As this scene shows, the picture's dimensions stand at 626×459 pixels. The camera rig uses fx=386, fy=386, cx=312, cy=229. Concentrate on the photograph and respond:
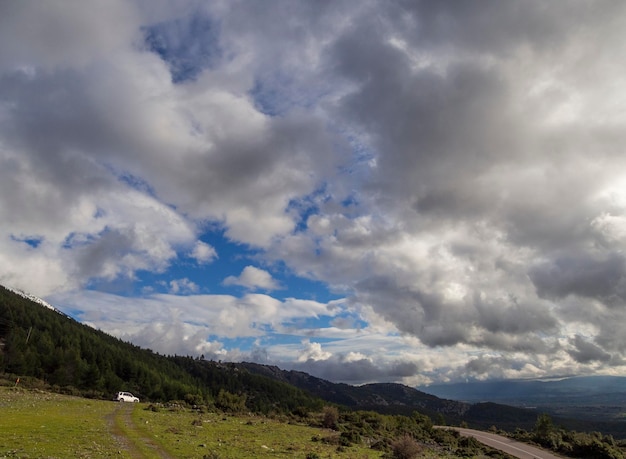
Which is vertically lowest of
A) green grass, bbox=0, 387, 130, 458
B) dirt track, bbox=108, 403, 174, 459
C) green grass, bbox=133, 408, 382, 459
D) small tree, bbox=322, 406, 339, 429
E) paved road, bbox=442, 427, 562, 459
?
paved road, bbox=442, 427, 562, 459

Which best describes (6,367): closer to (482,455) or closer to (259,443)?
(259,443)

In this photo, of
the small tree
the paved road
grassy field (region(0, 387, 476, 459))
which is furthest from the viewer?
the small tree

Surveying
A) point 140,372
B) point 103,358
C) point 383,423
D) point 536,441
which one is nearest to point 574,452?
A: point 536,441

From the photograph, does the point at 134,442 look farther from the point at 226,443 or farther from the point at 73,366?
the point at 73,366

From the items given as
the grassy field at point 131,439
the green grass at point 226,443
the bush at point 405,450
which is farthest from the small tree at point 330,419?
the bush at point 405,450

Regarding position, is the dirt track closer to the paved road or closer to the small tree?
the small tree

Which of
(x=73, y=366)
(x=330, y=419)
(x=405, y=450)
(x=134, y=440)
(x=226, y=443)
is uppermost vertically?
(x=73, y=366)

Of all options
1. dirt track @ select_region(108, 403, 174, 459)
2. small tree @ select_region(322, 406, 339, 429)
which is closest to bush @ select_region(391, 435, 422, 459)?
dirt track @ select_region(108, 403, 174, 459)

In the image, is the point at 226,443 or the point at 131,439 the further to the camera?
the point at 226,443

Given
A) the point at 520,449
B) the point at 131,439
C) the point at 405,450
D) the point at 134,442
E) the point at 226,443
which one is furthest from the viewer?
the point at 520,449

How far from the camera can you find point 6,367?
109875 mm

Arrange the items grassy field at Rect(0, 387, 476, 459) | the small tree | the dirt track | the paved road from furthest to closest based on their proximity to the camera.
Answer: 1. the small tree
2. the paved road
3. the dirt track
4. grassy field at Rect(0, 387, 476, 459)

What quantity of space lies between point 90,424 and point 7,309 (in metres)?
185

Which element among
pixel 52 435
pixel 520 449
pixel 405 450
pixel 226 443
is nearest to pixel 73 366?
pixel 52 435
